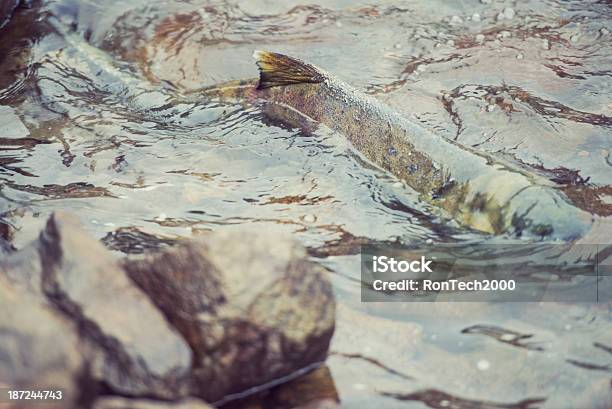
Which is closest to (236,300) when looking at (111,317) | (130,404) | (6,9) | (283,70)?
(111,317)

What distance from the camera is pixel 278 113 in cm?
541

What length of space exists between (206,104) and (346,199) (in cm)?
176

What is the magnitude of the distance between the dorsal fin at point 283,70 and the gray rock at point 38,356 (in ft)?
10.1

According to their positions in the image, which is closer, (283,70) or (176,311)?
(176,311)

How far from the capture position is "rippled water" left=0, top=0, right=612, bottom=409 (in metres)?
3.25

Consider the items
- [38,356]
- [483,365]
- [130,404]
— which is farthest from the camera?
[483,365]

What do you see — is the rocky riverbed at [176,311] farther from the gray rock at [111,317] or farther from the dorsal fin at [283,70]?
the dorsal fin at [283,70]

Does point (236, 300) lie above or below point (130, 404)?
above

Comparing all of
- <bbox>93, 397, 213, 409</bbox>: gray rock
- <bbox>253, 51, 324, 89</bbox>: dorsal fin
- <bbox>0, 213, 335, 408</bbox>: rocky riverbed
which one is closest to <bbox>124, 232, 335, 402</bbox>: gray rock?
<bbox>0, 213, 335, 408</bbox>: rocky riverbed

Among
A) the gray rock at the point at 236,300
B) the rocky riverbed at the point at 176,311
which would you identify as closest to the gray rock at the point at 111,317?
the rocky riverbed at the point at 176,311

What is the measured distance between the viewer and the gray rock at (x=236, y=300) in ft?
9.03

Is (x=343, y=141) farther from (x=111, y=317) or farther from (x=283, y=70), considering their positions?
(x=111, y=317)

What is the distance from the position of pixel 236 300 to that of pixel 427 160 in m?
2.04

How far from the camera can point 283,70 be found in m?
5.24
